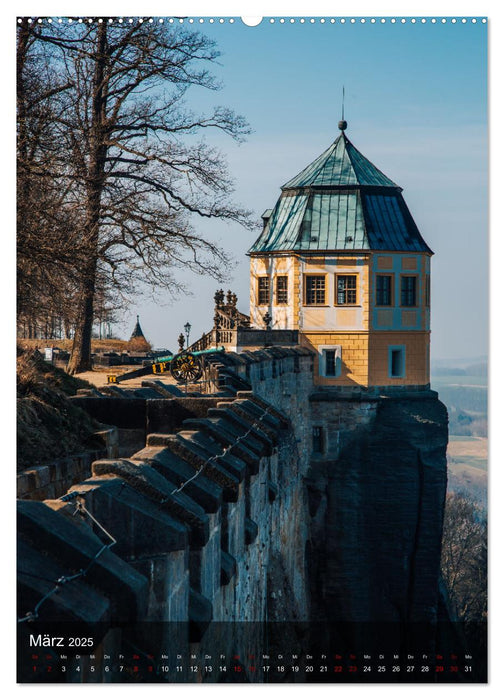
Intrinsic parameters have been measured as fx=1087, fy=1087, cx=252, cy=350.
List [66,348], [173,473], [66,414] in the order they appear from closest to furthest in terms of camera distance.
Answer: [173,473]
[66,414]
[66,348]

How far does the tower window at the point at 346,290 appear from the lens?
38.0 meters

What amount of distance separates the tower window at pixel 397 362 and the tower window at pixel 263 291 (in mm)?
4805

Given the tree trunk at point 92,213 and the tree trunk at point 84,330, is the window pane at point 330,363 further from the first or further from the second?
the tree trunk at point 92,213

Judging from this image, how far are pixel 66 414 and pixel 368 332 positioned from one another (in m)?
28.9

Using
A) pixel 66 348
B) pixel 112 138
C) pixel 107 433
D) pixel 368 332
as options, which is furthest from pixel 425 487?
pixel 107 433

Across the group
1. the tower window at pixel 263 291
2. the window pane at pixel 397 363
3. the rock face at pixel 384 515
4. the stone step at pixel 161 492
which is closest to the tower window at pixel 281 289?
the tower window at pixel 263 291

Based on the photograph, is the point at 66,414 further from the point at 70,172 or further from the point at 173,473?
the point at 70,172

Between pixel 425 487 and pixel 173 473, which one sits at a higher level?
pixel 173 473

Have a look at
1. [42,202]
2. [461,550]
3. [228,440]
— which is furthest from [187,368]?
[461,550]

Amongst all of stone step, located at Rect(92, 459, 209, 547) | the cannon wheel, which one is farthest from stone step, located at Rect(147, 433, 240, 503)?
the cannon wheel

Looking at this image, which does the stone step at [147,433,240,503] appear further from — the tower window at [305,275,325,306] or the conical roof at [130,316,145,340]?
the tower window at [305,275,325,306]

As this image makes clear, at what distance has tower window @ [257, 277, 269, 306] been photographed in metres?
39.2

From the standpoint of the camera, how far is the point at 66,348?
26.9 metres

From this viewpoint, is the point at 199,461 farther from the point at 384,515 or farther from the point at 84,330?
the point at 384,515
